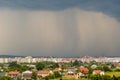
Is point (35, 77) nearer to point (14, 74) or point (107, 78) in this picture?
point (14, 74)

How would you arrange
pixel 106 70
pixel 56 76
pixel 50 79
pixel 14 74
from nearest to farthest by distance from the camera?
pixel 50 79 → pixel 56 76 → pixel 14 74 → pixel 106 70

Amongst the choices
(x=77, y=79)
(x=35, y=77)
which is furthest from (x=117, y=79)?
(x=35, y=77)

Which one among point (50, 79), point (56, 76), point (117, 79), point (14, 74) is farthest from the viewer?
point (14, 74)

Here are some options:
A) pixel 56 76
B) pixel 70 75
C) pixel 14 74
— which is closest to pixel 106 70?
pixel 70 75

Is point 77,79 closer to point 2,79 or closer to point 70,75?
point 70,75

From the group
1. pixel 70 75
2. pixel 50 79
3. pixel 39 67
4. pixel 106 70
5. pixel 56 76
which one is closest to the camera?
pixel 50 79

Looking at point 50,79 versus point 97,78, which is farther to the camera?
point 50,79

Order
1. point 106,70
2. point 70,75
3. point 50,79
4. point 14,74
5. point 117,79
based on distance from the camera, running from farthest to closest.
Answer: point 106,70 < point 14,74 < point 70,75 < point 50,79 < point 117,79

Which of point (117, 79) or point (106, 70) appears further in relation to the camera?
point (106, 70)
